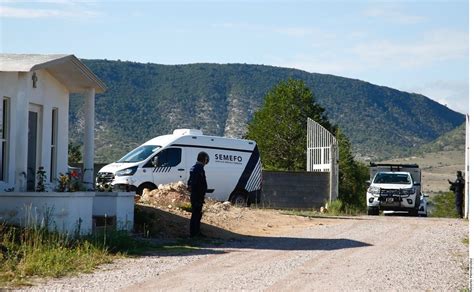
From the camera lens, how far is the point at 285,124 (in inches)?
2559

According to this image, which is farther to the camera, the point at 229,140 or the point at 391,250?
the point at 229,140

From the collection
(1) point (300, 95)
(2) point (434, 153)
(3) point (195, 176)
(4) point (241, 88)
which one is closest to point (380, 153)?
(2) point (434, 153)

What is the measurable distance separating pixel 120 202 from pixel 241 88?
341ft

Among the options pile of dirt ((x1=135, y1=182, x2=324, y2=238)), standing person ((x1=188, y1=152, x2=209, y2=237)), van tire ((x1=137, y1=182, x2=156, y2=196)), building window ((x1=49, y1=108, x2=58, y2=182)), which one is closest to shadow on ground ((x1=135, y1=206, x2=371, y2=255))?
pile of dirt ((x1=135, y1=182, x2=324, y2=238))

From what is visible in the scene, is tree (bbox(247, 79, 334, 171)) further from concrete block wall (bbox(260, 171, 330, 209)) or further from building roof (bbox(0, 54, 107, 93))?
building roof (bbox(0, 54, 107, 93))

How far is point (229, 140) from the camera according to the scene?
1293 inches

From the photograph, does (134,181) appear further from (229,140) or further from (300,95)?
(300,95)

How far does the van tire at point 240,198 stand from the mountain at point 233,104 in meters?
61.4

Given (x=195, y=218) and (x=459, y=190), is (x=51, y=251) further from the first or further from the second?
(x=459, y=190)

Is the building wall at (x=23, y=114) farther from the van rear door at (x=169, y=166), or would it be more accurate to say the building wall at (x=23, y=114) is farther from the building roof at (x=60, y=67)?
the van rear door at (x=169, y=166)

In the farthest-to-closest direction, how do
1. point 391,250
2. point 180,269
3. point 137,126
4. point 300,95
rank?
point 137,126 → point 300,95 → point 391,250 → point 180,269

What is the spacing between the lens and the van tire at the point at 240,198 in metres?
32.8

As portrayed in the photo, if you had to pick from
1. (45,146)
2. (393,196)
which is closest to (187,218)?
(45,146)

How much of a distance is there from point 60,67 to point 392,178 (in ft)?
62.1
